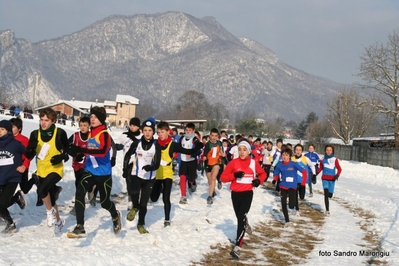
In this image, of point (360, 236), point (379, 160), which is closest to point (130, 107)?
point (379, 160)

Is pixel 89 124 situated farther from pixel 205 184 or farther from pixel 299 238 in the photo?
pixel 205 184

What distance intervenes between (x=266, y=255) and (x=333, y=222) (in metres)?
4.87

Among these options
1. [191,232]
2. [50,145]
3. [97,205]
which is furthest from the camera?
[97,205]

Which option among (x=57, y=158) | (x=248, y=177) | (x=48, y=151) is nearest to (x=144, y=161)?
(x=57, y=158)

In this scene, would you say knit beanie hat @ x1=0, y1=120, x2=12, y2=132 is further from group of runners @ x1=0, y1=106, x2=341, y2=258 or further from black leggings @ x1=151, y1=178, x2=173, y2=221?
black leggings @ x1=151, y1=178, x2=173, y2=221

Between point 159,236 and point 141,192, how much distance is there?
924 mm

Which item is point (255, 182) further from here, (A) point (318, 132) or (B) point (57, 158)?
(A) point (318, 132)

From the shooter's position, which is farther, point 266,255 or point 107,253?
point 266,255

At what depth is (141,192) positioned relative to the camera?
9.04 m

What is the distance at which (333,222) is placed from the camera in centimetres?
1286

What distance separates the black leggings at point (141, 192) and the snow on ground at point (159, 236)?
0.40 m

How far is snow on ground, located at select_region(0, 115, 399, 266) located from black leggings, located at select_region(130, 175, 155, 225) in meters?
0.40

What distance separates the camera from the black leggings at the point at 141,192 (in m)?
8.93

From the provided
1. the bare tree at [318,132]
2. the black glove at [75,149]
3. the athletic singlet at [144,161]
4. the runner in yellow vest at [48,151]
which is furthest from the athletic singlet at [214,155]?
the bare tree at [318,132]
